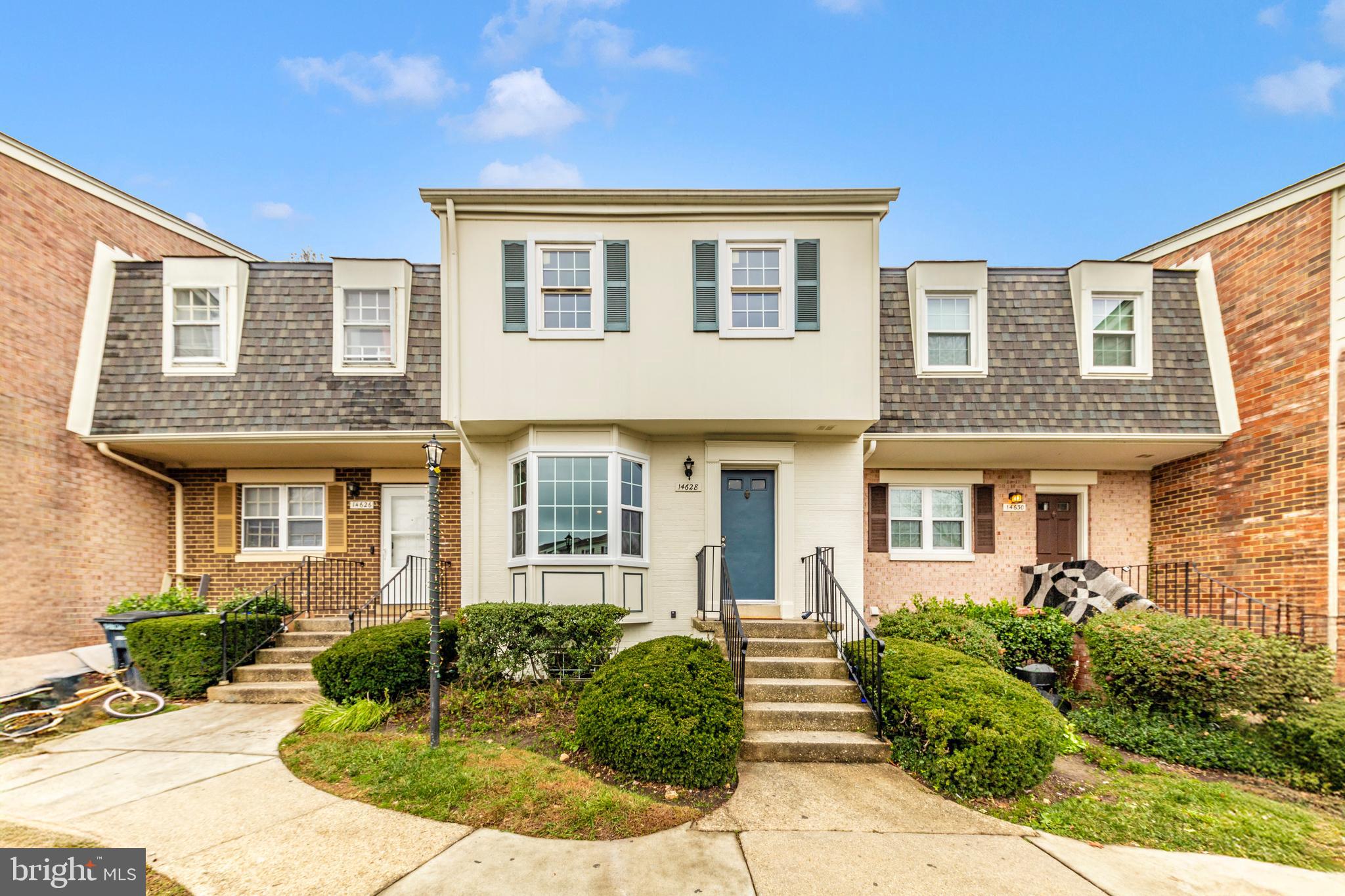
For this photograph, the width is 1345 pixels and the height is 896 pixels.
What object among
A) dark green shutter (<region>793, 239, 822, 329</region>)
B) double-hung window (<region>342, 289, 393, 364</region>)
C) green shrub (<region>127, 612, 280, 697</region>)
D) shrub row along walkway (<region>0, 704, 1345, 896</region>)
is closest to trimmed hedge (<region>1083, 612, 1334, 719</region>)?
shrub row along walkway (<region>0, 704, 1345, 896</region>)

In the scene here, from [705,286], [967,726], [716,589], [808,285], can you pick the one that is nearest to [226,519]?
→ [716,589]

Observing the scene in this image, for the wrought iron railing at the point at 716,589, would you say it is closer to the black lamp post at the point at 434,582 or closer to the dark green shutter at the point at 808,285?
the black lamp post at the point at 434,582

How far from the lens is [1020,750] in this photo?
4879 millimetres

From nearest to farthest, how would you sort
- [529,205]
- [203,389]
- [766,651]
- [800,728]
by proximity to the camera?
1. [800,728]
2. [766,651]
3. [529,205]
4. [203,389]

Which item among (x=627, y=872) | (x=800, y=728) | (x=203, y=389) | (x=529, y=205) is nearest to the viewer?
(x=627, y=872)

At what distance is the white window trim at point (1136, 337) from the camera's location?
934 centimetres

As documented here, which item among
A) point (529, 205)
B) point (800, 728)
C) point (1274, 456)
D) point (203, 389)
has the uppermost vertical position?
point (529, 205)

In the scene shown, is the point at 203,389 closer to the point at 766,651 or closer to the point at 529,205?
the point at 529,205

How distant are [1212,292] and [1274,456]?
9.36ft

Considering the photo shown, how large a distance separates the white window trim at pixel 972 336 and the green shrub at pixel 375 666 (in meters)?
8.37

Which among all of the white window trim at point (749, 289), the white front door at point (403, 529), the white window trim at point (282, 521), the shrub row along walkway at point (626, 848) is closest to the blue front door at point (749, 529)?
the white window trim at point (749, 289)

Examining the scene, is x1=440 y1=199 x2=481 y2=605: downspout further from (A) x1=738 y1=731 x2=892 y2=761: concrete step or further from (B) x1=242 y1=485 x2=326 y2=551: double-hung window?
(A) x1=738 y1=731 x2=892 y2=761: concrete step

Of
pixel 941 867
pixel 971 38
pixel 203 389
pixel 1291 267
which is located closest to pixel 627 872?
pixel 941 867

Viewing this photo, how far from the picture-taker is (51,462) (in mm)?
8469
